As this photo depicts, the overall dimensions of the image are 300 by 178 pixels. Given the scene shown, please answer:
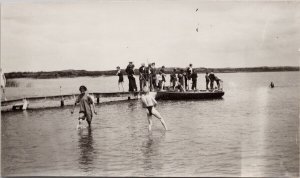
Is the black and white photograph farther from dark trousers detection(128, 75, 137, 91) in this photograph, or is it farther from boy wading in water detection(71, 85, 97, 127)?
dark trousers detection(128, 75, 137, 91)

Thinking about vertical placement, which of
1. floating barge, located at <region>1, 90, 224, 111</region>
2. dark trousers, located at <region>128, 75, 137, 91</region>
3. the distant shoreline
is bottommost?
floating barge, located at <region>1, 90, 224, 111</region>

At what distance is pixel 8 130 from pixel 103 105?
1323 mm

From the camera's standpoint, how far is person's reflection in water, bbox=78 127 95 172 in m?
6.92

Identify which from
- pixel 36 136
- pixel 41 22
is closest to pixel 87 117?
pixel 36 136

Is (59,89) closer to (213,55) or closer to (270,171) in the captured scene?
(213,55)

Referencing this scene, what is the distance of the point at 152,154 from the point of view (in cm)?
710

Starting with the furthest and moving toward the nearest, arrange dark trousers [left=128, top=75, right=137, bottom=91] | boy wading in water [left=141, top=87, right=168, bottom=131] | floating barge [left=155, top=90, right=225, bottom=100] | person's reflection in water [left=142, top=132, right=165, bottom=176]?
floating barge [left=155, top=90, right=225, bottom=100], dark trousers [left=128, top=75, right=137, bottom=91], boy wading in water [left=141, top=87, right=168, bottom=131], person's reflection in water [left=142, top=132, right=165, bottom=176]

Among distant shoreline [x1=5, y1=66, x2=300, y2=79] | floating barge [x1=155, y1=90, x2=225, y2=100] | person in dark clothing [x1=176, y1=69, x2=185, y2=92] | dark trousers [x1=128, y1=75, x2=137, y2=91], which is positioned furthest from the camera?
floating barge [x1=155, y1=90, x2=225, y2=100]

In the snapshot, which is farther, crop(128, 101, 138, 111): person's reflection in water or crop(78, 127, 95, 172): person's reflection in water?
crop(128, 101, 138, 111): person's reflection in water

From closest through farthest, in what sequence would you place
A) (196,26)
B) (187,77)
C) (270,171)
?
(270,171) → (196,26) → (187,77)

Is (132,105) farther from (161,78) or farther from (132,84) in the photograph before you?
(161,78)

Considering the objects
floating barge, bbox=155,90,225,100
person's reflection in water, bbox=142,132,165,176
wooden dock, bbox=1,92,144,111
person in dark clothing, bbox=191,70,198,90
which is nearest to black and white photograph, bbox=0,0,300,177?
person's reflection in water, bbox=142,132,165,176

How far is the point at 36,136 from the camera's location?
733 centimetres

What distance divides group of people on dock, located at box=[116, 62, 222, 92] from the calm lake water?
0.67 feet
